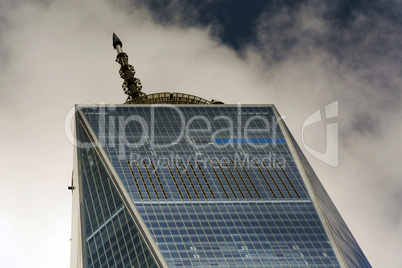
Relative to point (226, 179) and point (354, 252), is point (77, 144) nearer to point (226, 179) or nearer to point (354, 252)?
point (226, 179)

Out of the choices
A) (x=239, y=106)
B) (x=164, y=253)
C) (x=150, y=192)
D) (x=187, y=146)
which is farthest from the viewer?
(x=239, y=106)

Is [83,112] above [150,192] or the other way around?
above

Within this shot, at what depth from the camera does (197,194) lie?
151875mm

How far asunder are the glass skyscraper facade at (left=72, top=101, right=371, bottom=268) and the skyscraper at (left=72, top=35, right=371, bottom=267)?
216 mm

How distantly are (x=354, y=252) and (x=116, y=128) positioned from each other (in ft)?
185

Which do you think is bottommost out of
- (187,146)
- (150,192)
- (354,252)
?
(354,252)

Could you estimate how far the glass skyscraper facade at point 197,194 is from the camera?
13650 centimetres

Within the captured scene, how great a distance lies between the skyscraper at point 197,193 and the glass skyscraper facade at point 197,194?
0.71 feet

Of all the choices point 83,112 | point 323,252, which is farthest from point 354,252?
point 83,112

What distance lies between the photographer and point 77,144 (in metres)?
172

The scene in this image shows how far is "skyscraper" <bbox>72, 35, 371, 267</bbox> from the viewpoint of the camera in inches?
5374

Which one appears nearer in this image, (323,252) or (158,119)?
(323,252)

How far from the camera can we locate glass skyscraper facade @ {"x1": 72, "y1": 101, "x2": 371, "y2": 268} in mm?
136500

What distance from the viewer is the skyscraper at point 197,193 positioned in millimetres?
136500
